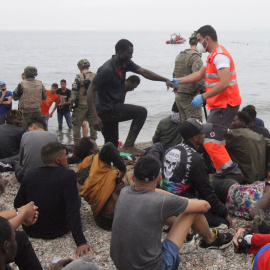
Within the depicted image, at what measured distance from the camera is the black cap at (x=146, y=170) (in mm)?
3281

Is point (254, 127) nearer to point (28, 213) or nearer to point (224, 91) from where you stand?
point (224, 91)

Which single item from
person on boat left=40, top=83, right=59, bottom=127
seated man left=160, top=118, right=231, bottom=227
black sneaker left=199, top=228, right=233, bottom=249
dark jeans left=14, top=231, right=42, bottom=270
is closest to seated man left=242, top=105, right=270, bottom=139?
seated man left=160, top=118, right=231, bottom=227

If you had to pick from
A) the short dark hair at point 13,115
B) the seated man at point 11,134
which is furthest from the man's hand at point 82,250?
the short dark hair at point 13,115

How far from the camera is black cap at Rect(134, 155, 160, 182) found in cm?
328

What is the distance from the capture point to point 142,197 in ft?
10.6

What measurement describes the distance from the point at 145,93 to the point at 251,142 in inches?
823

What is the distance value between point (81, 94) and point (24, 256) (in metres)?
5.52

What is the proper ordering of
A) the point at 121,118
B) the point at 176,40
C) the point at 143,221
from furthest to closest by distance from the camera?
the point at 176,40 → the point at 121,118 → the point at 143,221

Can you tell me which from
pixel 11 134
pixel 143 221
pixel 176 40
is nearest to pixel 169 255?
pixel 143 221

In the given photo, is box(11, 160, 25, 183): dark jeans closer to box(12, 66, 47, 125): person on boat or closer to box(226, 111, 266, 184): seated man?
box(12, 66, 47, 125): person on boat

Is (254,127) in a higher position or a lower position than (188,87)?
lower

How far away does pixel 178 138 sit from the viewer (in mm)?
7125

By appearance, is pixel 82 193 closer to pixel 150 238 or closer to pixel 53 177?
pixel 53 177

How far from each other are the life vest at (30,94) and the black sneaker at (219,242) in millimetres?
5487
